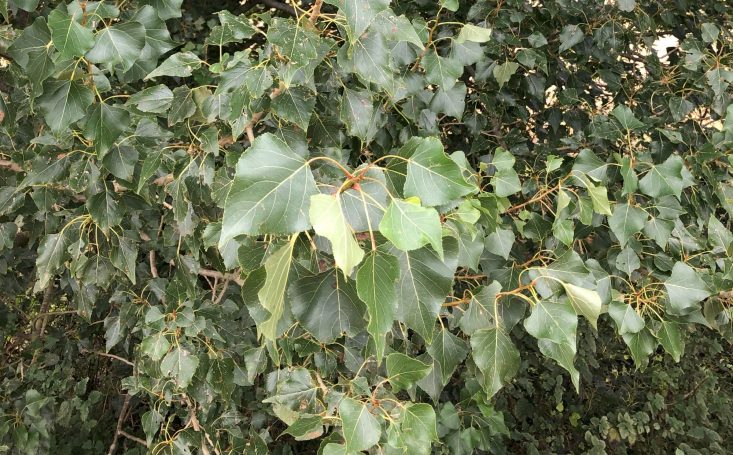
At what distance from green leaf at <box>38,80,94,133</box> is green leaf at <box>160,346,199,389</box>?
530 mm

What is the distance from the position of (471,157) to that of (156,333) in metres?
1.44

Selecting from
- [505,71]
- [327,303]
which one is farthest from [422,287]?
[505,71]

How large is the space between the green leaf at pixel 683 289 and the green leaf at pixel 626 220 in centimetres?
14

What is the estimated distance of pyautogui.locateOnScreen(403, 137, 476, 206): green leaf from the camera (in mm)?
838

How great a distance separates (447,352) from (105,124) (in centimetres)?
81

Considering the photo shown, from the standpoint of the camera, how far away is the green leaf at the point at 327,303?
87 cm

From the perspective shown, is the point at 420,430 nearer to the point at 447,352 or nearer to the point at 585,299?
the point at 447,352

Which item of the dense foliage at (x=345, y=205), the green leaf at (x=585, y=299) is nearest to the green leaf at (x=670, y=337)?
the dense foliage at (x=345, y=205)

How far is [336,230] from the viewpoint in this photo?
0.65 meters

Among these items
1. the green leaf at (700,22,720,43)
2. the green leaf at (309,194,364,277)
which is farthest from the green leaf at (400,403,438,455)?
the green leaf at (700,22,720,43)

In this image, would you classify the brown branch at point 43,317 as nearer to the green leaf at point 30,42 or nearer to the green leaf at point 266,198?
the green leaf at point 30,42

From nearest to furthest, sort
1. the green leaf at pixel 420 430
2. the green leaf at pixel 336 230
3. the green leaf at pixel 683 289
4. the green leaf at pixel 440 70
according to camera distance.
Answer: the green leaf at pixel 336 230 < the green leaf at pixel 420 430 < the green leaf at pixel 683 289 < the green leaf at pixel 440 70

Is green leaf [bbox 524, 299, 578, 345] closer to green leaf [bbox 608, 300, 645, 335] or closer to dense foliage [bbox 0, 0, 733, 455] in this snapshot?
dense foliage [bbox 0, 0, 733, 455]

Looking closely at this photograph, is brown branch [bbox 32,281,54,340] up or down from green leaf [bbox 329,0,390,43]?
down
